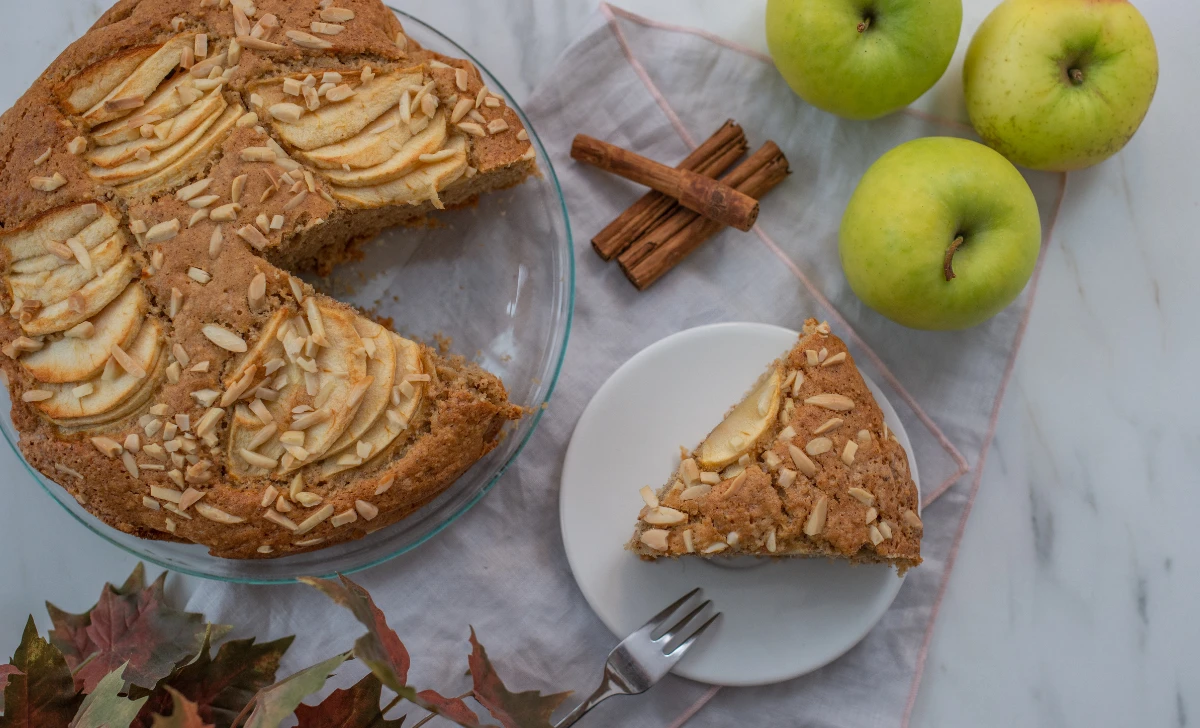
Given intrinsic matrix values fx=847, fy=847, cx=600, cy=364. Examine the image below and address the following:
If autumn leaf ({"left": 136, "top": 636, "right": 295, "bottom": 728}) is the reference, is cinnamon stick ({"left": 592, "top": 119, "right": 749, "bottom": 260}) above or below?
above

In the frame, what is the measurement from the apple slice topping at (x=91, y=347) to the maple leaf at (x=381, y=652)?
2.52 ft

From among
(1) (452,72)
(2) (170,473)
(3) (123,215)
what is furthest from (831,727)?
(3) (123,215)

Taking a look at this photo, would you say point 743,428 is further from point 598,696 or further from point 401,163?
point 401,163

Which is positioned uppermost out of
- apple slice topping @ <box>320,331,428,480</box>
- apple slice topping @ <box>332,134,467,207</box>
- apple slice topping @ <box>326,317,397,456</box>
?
apple slice topping @ <box>332,134,467,207</box>

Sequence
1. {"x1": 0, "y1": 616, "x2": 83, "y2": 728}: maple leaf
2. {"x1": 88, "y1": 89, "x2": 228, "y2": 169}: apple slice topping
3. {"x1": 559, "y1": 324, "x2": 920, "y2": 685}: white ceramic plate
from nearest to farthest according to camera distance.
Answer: {"x1": 0, "y1": 616, "x2": 83, "y2": 728}: maple leaf → {"x1": 88, "y1": 89, "x2": 228, "y2": 169}: apple slice topping → {"x1": 559, "y1": 324, "x2": 920, "y2": 685}: white ceramic plate

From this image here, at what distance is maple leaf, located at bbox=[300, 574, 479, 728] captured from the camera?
1495 mm

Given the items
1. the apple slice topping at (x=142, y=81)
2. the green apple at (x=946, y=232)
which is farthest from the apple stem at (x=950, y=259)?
the apple slice topping at (x=142, y=81)

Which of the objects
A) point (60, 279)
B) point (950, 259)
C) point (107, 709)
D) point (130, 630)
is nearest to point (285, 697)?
point (107, 709)

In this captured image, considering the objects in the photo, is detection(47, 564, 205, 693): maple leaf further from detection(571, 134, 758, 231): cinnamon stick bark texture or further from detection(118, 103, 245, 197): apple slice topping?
detection(571, 134, 758, 231): cinnamon stick bark texture

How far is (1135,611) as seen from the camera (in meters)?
2.55

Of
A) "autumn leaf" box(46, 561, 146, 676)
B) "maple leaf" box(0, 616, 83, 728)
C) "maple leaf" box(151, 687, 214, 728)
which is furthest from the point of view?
"autumn leaf" box(46, 561, 146, 676)

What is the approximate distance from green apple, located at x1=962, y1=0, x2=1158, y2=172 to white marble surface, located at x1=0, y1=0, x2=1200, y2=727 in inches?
9.6

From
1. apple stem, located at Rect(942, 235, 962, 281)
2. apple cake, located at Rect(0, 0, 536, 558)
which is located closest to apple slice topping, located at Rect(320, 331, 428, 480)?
apple cake, located at Rect(0, 0, 536, 558)

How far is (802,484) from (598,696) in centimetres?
80
